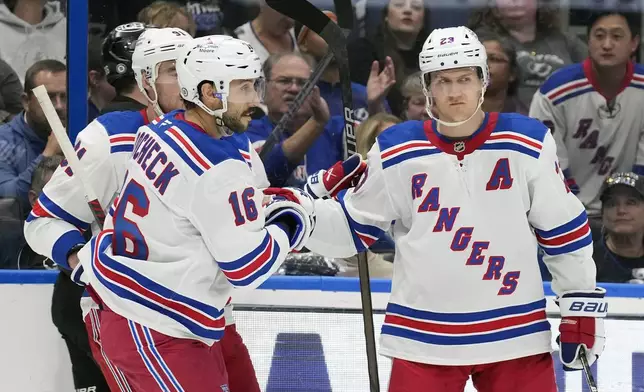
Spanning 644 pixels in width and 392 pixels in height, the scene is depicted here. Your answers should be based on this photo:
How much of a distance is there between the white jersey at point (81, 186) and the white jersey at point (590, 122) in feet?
5.44

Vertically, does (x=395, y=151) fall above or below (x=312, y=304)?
above

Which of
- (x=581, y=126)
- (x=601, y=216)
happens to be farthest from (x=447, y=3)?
(x=601, y=216)

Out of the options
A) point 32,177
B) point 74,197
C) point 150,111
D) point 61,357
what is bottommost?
point 61,357

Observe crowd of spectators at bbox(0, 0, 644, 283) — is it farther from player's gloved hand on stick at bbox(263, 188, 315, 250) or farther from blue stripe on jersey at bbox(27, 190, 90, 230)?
player's gloved hand on stick at bbox(263, 188, 315, 250)

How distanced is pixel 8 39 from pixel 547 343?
6.81 feet

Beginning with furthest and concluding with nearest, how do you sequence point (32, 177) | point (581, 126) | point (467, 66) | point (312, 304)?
point (581, 126) < point (32, 177) < point (312, 304) < point (467, 66)

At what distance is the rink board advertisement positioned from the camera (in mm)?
3178

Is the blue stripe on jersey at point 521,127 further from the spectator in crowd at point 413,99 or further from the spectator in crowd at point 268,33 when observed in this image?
the spectator in crowd at point 268,33

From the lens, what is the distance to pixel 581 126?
391 cm

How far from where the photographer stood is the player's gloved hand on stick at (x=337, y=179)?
271 centimetres

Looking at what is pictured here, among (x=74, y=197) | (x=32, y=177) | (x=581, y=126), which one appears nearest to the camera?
(x=74, y=197)

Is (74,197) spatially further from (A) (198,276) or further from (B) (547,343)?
(B) (547,343)

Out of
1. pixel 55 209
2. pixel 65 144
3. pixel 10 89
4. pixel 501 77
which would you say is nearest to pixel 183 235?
pixel 65 144

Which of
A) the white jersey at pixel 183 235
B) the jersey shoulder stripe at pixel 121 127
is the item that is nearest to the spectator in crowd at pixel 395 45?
the jersey shoulder stripe at pixel 121 127
